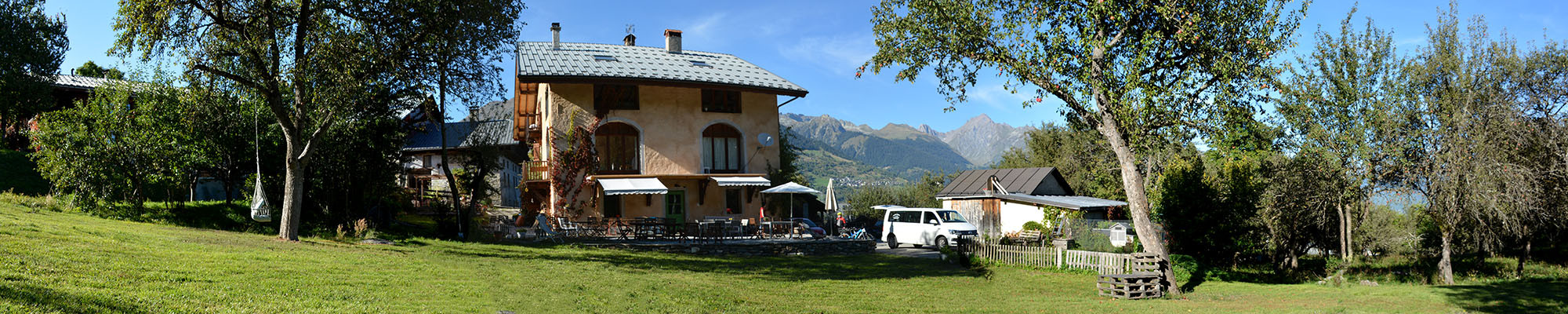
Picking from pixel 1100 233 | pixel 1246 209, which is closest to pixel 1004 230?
pixel 1100 233

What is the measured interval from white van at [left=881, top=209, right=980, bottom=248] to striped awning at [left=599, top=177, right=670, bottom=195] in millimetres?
7477

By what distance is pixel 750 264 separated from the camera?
17656 mm

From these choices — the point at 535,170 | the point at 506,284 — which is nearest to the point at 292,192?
the point at 506,284

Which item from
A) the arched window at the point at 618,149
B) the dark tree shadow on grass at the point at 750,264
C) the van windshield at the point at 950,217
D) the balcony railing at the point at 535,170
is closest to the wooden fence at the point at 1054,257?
the dark tree shadow on grass at the point at 750,264

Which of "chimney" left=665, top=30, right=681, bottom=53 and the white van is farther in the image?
"chimney" left=665, top=30, right=681, bottom=53

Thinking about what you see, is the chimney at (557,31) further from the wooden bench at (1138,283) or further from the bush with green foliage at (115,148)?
the wooden bench at (1138,283)

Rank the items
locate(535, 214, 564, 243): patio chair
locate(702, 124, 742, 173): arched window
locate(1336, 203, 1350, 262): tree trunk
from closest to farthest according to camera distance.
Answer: locate(1336, 203, 1350, 262): tree trunk → locate(535, 214, 564, 243): patio chair → locate(702, 124, 742, 173): arched window

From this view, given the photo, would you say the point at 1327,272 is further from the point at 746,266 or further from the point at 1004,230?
the point at 746,266

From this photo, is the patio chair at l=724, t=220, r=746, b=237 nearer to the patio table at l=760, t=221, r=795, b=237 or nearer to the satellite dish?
the patio table at l=760, t=221, r=795, b=237

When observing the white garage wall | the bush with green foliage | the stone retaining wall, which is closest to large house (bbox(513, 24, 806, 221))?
the stone retaining wall

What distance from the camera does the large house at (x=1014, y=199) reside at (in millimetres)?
28422

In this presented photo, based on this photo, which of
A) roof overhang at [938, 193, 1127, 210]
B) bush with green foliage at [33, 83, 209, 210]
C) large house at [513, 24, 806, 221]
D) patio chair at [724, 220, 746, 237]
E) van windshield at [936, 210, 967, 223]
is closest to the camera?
bush with green foliage at [33, 83, 209, 210]

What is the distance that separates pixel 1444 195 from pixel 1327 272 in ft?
11.0

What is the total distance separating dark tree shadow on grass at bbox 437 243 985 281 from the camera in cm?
1562
